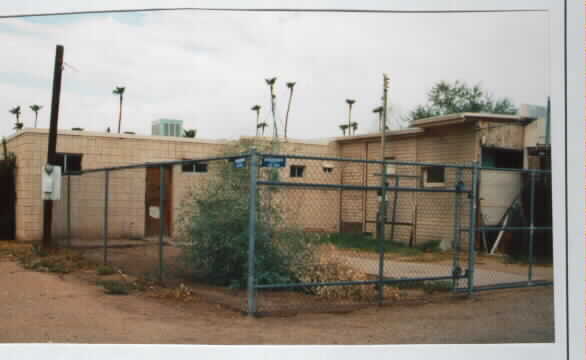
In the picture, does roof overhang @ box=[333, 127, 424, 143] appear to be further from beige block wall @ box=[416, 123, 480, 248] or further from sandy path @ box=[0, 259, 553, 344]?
sandy path @ box=[0, 259, 553, 344]

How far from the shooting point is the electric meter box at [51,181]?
40.7 feet

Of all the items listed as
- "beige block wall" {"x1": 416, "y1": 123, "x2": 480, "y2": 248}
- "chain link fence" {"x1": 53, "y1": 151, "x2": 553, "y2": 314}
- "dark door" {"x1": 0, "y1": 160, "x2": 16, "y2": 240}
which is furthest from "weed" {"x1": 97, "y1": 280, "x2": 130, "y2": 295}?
"beige block wall" {"x1": 416, "y1": 123, "x2": 480, "y2": 248}

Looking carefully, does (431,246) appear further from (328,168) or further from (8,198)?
(8,198)

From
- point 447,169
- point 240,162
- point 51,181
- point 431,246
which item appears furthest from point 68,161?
point 240,162

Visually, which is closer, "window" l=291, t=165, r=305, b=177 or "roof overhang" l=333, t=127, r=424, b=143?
"roof overhang" l=333, t=127, r=424, b=143

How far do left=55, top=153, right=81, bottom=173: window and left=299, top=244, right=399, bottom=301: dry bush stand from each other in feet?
33.6

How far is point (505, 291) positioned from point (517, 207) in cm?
570

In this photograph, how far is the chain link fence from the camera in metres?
8.17

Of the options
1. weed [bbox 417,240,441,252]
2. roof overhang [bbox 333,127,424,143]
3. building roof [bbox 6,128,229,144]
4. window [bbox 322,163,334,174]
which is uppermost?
roof overhang [bbox 333,127,424,143]

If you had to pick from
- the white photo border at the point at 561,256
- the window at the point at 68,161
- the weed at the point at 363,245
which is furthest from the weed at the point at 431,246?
the window at the point at 68,161

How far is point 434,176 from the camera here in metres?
17.2

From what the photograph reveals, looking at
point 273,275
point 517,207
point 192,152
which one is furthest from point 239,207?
point 192,152

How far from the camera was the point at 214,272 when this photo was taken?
8.84 metres

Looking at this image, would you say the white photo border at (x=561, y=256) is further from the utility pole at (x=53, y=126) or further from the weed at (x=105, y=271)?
the utility pole at (x=53, y=126)
